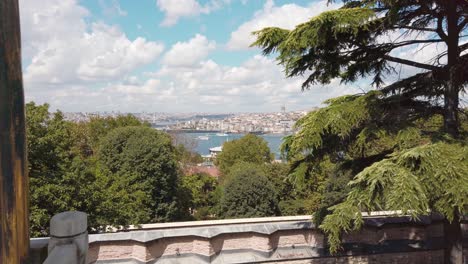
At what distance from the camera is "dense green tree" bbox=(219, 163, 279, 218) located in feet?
59.9

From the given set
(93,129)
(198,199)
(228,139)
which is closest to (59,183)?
(198,199)

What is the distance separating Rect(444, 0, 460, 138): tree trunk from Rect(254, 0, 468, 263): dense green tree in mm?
15

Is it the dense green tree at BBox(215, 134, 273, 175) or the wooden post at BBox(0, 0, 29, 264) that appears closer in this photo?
the wooden post at BBox(0, 0, 29, 264)

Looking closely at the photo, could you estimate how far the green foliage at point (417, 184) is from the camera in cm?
385

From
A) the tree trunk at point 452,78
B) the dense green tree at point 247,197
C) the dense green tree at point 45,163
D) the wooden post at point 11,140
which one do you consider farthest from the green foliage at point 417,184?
the dense green tree at point 247,197

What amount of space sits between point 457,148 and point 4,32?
4.89m

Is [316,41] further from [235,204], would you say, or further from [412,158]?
[235,204]

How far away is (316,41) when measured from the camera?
4.86m

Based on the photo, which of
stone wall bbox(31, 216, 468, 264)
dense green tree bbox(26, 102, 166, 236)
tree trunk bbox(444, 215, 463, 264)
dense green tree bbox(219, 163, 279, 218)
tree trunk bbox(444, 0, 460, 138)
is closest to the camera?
tree trunk bbox(444, 0, 460, 138)

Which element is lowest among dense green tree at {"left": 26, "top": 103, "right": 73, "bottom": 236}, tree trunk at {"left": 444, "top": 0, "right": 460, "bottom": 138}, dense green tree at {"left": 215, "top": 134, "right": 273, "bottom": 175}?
dense green tree at {"left": 215, "top": 134, "right": 273, "bottom": 175}

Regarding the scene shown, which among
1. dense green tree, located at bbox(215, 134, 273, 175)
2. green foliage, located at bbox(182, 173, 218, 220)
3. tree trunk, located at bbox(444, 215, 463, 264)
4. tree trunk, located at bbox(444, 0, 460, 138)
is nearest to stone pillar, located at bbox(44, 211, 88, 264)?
tree trunk, located at bbox(444, 0, 460, 138)

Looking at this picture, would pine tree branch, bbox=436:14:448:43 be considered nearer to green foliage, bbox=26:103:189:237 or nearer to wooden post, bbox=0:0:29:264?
wooden post, bbox=0:0:29:264

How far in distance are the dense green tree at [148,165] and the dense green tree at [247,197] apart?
9.43 ft

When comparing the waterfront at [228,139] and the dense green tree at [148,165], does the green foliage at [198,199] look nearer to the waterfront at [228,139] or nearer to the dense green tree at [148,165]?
the dense green tree at [148,165]
